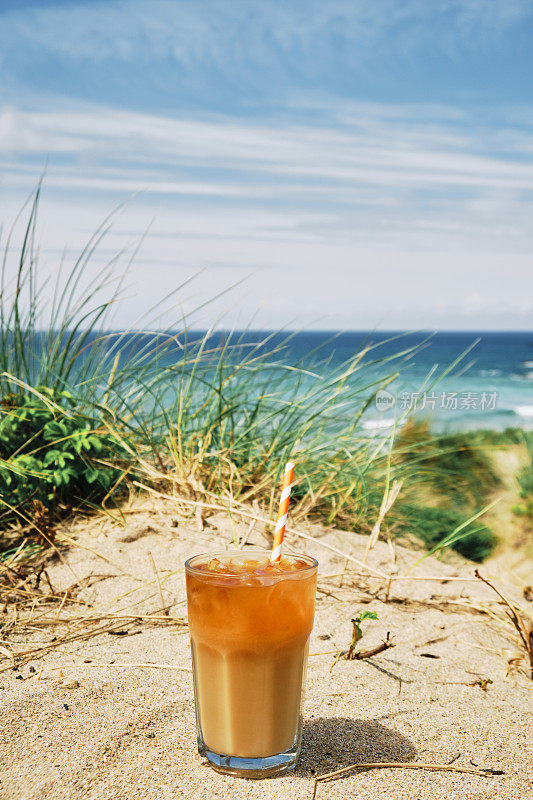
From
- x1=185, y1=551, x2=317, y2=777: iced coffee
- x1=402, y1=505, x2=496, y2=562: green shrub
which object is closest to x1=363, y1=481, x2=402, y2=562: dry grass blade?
x1=402, y1=505, x2=496, y2=562: green shrub

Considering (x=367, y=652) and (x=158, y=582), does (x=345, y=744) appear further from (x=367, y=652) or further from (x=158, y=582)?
(x=158, y=582)

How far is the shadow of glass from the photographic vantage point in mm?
1631

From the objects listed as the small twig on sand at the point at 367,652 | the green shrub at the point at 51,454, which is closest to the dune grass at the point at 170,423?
the green shrub at the point at 51,454

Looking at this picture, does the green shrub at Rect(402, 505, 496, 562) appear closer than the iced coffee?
No

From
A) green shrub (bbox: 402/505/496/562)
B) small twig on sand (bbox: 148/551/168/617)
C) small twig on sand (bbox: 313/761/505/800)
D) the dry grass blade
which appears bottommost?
green shrub (bbox: 402/505/496/562)

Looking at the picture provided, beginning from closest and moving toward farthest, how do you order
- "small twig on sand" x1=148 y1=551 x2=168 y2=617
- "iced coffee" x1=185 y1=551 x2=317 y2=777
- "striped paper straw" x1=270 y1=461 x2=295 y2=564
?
"iced coffee" x1=185 y1=551 x2=317 y2=777 → "striped paper straw" x1=270 y1=461 x2=295 y2=564 → "small twig on sand" x1=148 y1=551 x2=168 y2=617

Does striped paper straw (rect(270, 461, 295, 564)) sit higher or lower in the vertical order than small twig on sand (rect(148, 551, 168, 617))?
higher

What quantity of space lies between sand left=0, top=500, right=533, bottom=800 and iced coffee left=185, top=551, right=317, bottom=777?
81 millimetres

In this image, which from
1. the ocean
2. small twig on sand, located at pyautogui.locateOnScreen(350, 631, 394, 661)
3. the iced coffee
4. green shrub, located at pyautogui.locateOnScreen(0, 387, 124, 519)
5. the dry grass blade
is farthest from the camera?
the ocean

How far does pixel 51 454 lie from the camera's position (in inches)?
120

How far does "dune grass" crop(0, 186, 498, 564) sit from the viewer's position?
125 inches

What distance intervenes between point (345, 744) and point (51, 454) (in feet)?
6.43

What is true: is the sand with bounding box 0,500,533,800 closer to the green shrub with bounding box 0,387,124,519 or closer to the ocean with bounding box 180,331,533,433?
the green shrub with bounding box 0,387,124,519

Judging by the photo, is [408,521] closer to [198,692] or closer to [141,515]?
[141,515]
